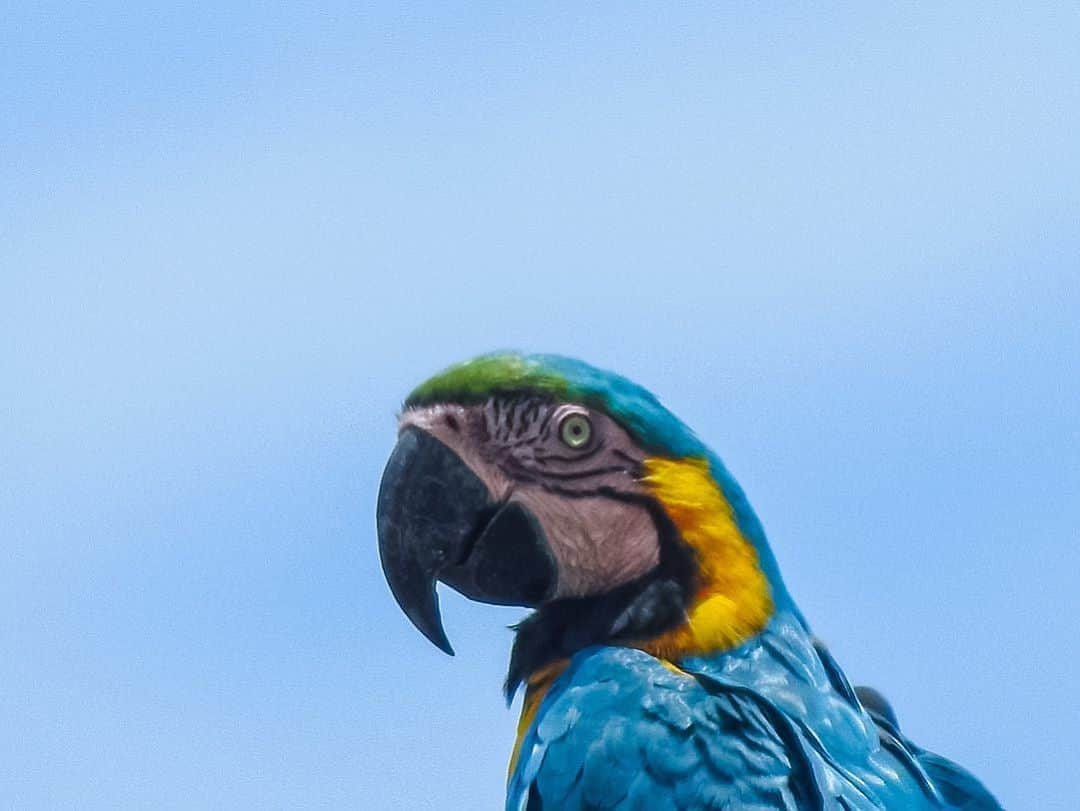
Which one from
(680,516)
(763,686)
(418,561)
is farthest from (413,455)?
(763,686)

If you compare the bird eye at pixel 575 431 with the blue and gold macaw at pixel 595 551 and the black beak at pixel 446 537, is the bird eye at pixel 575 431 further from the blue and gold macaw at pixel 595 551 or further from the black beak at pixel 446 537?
the black beak at pixel 446 537

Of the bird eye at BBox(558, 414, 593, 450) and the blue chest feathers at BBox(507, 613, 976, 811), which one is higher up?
the bird eye at BBox(558, 414, 593, 450)

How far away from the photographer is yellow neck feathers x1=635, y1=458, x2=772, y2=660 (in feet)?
20.8

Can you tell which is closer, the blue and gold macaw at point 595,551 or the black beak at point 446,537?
the blue and gold macaw at point 595,551

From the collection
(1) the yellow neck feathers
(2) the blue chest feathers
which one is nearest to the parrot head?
(1) the yellow neck feathers

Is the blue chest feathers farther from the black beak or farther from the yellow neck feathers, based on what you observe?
the black beak

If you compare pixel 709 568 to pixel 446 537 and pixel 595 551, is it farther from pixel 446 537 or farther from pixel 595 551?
pixel 446 537

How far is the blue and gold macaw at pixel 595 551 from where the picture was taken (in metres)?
6.27

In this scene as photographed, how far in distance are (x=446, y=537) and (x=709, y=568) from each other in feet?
2.38

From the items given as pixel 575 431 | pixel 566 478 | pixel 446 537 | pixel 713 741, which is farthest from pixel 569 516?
pixel 713 741

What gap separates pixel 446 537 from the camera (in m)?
6.39

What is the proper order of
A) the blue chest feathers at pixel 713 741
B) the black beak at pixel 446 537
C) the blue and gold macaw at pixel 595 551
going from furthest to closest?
1. the black beak at pixel 446 537
2. the blue and gold macaw at pixel 595 551
3. the blue chest feathers at pixel 713 741

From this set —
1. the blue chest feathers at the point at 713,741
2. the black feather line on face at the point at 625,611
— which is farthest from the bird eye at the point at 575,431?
the blue chest feathers at the point at 713,741

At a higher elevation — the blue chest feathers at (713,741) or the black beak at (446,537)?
the black beak at (446,537)
